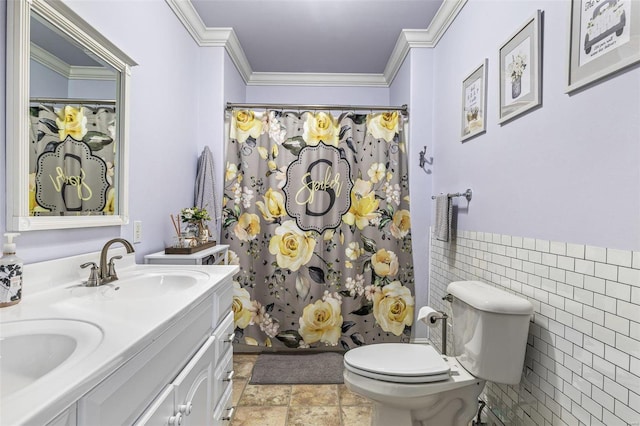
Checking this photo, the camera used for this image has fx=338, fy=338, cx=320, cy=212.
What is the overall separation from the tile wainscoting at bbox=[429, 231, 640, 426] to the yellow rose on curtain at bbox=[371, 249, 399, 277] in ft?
3.10

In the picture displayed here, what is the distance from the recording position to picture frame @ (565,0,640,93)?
92 centimetres

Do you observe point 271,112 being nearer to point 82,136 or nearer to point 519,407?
point 82,136

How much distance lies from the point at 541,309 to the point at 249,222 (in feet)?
6.23

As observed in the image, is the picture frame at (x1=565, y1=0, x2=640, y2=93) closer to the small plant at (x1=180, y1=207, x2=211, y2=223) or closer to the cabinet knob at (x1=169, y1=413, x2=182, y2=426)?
the cabinet knob at (x1=169, y1=413, x2=182, y2=426)

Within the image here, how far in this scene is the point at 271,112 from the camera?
8.54 feet

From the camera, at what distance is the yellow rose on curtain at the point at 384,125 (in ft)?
8.55

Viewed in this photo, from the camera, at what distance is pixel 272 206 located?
2.56 m

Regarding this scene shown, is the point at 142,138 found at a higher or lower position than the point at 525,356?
higher

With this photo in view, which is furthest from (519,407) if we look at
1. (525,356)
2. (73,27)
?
(73,27)

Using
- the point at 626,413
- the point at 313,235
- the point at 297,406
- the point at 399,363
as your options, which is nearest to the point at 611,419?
the point at 626,413

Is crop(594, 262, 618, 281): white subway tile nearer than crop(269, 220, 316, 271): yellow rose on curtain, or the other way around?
crop(594, 262, 618, 281): white subway tile

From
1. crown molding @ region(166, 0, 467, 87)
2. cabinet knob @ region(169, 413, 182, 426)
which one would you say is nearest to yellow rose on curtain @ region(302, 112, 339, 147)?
crown molding @ region(166, 0, 467, 87)

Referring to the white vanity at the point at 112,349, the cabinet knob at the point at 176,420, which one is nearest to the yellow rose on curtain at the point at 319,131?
the white vanity at the point at 112,349

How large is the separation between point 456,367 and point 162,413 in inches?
46.6
